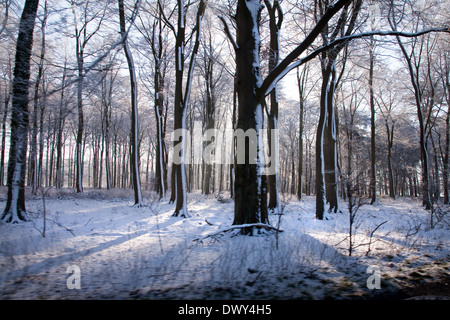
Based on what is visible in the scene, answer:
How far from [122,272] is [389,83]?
22.3 metres

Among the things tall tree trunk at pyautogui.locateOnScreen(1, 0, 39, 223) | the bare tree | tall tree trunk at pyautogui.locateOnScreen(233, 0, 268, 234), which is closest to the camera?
tall tree trunk at pyautogui.locateOnScreen(233, 0, 268, 234)

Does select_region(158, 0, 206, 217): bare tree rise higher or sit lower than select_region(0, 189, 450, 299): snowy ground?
higher

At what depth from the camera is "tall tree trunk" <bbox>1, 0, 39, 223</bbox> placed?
22.9ft

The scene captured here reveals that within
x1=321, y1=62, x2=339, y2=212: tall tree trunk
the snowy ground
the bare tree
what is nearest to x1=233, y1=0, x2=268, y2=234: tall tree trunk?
the snowy ground

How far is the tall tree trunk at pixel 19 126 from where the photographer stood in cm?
698

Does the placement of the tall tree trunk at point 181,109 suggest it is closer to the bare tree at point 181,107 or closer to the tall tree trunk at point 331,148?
the bare tree at point 181,107

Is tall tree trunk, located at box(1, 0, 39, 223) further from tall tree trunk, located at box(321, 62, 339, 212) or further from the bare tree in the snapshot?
tall tree trunk, located at box(321, 62, 339, 212)

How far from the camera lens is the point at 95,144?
98.1 feet

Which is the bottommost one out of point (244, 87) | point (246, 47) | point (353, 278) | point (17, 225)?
point (17, 225)

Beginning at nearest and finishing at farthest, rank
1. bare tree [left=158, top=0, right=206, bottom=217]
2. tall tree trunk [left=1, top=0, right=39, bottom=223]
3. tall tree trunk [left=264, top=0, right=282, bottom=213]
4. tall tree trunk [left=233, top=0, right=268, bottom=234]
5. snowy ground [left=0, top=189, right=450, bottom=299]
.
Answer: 1. snowy ground [left=0, top=189, right=450, bottom=299]
2. tall tree trunk [left=233, top=0, right=268, bottom=234]
3. tall tree trunk [left=1, top=0, right=39, bottom=223]
4. bare tree [left=158, top=0, right=206, bottom=217]
5. tall tree trunk [left=264, top=0, right=282, bottom=213]

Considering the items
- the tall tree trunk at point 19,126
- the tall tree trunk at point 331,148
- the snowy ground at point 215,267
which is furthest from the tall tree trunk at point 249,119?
the tall tree trunk at point 19,126

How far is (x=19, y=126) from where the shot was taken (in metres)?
7.05
